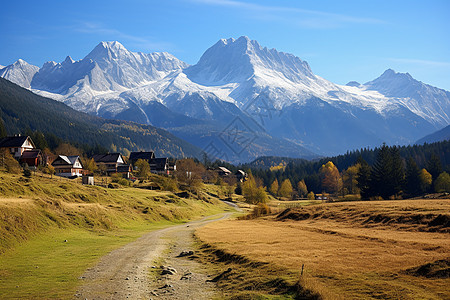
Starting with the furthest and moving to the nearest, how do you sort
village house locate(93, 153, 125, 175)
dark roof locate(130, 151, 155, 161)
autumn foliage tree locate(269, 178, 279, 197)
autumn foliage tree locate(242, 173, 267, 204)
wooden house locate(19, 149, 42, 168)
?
autumn foliage tree locate(269, 178, 279, 197)
dark roof locate(130, 151, 155, 161)
village house locate(93, 153, 125, 175)
autumn foliage tree locate(242, 173, 267, 204)
wooden house locate(19, 149, 42, 168)

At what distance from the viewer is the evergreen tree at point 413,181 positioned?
4719 inches

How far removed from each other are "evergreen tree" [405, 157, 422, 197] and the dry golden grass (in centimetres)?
7753

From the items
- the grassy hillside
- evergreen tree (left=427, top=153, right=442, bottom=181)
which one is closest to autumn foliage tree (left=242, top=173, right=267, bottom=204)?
evergreen tree (left=427, top=153, right=442, bottom=181)

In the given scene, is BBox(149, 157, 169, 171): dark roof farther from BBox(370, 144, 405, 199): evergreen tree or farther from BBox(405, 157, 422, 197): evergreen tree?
BBox(405, 157, 422, 197): evergreen tree

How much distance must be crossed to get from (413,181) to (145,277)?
11444 cm

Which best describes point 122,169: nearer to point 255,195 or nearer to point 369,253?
point 255,195

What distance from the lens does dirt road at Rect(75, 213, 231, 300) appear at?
20594mm

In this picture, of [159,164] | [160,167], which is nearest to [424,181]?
[160,167]

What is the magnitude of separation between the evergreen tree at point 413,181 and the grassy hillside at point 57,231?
7819cm

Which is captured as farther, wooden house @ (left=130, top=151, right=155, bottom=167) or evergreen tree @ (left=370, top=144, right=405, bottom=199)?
wooden house @ (left=130, top=151, right=155, bottom=167)

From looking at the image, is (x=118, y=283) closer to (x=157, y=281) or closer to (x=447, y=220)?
(x=157, y=281)

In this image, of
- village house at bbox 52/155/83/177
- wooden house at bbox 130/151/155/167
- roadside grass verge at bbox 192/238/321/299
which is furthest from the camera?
wooden house at bbox 130/151/155/167

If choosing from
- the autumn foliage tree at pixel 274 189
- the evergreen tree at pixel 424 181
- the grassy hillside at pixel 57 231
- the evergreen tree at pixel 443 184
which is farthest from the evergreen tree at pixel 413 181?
the grassy hillside at pixel 57 231

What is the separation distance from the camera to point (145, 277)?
80.2ft
